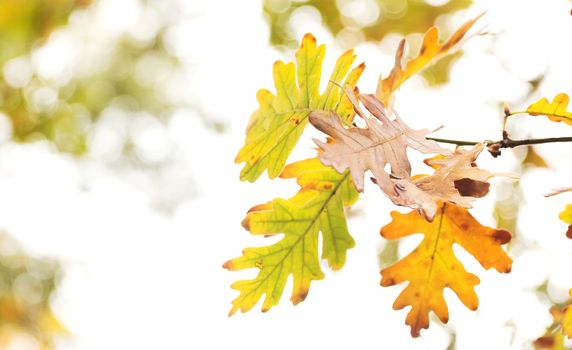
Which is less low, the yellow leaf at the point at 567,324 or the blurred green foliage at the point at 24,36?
the blurred green foliage at the point at 24,36

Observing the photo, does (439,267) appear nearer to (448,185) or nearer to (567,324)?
(567,324)

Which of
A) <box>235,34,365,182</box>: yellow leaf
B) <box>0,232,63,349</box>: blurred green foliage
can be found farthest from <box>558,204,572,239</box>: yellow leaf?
<box>0,232,63,349</box>: blurred green foliage

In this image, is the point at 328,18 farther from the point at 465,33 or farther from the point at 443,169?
the point at 443,169

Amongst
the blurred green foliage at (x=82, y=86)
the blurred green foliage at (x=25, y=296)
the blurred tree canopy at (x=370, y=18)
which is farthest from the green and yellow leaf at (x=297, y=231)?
the blurred green foliage at (x=25, y=296)

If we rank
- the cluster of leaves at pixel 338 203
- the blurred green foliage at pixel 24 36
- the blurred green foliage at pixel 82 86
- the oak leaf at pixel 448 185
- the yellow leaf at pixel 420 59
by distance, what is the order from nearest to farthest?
the oak leaf at pixel 448 185 → the cluster of leaves at pixel 338 203 → the yellow leaf at pixel 420 59 → the blurred green foliage at pixel 24 36 → the blurred green foliage at pixel 82 86

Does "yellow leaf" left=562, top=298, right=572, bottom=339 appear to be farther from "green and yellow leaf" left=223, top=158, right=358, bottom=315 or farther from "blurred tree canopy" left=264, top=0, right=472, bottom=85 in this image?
"blurred tree canopy" left=264, top=0, right=472, bottom=85

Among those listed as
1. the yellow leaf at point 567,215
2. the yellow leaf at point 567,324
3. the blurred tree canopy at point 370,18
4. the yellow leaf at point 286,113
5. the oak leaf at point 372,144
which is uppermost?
the blurred tree canopy at point 370,18

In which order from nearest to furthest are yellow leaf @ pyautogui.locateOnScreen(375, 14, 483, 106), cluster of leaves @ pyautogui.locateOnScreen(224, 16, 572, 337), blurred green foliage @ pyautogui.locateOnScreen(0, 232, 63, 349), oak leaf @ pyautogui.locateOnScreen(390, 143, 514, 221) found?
oak leaf @ pyautogui.locateOnScreen(390, 143, 514, 221), cluster of leaves @ pyautogui.locateOnScreen(224, 16, 572, 337), yellow leaf @ pyautogui.locateOnScreen(375, 14, 483, 106), blurred green foliage @ pyautogui.locateOnScreen(0, 232, 63, 349)

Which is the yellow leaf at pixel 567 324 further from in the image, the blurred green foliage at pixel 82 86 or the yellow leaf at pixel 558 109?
the blurred green foliage at pixel 82 86
